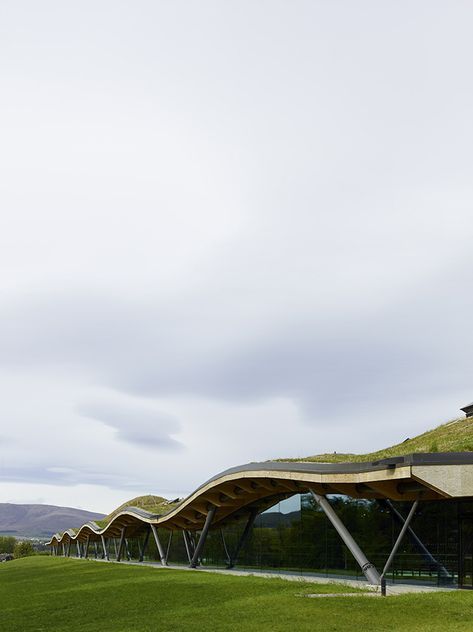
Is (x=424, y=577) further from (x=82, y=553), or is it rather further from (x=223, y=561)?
(x=82, y=553)

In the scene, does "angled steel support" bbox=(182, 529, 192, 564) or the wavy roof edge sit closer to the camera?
the wavy roof edge

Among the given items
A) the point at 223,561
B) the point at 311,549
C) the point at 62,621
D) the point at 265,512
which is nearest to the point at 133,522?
the point at 223,561

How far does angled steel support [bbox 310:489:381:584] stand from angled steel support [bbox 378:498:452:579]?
6.72 feet

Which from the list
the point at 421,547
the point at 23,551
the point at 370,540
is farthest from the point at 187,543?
the point at 23,551

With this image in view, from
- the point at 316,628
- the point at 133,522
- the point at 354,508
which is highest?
the point at 133,522

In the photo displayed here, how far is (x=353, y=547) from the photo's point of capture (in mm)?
27875

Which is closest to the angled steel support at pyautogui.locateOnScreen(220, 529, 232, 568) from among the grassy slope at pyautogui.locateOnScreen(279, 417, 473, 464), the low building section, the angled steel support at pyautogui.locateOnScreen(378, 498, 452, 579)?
the low building section

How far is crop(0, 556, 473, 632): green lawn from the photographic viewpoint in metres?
17.2

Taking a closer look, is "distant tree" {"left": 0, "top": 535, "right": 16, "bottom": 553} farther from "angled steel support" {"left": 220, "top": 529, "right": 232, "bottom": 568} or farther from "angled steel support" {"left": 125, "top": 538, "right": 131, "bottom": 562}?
"angled steel support" {"left": 220, "top": 529, "right": 232, "bottom": 568}

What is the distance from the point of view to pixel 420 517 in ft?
91.7

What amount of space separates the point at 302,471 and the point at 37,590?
1528 cm

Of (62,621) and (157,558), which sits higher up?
(157,558)

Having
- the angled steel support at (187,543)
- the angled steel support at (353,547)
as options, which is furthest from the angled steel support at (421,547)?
the angled steel support at (187,543)

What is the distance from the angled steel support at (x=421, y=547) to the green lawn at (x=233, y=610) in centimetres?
403
